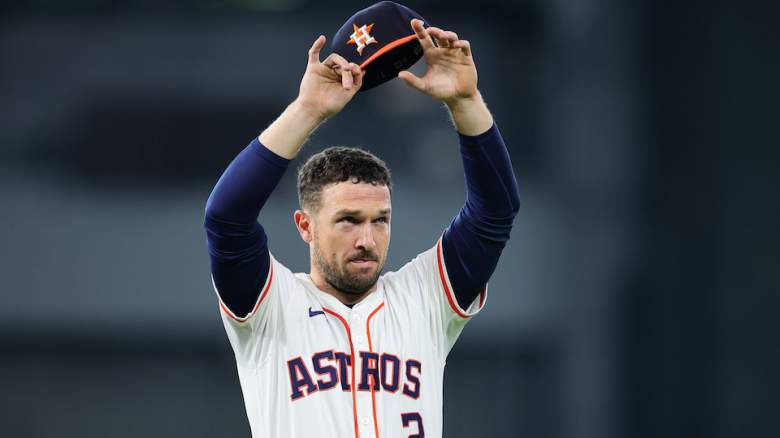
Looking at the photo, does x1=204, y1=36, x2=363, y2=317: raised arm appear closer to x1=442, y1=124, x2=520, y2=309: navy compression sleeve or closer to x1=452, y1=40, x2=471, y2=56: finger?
x1=452, y1=40, x2=471, y2=56: finger

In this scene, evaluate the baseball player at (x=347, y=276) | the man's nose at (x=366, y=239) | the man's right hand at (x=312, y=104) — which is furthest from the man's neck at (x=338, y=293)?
the man's right hand at (x=312, y=104)

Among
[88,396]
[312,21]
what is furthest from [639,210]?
[88,396]

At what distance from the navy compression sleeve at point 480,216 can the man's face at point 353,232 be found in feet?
0.62

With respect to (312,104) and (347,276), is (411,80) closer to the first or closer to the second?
(312,104)

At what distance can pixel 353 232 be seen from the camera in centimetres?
224

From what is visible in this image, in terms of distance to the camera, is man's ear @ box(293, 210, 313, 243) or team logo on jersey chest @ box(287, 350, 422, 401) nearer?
team logo on jersey chest @ box(287, 350, 422, 401)

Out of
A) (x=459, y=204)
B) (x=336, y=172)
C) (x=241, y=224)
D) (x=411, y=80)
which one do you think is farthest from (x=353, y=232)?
(x=459, y=204)

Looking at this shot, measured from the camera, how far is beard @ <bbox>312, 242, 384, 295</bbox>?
88.4 inches

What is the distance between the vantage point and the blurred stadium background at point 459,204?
17.2ft

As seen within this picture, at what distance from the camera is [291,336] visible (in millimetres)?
2211

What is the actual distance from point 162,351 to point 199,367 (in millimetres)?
231

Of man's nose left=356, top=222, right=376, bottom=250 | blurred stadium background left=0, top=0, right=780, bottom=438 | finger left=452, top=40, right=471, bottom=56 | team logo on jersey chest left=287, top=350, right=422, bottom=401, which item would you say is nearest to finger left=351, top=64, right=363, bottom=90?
finger left=452, top=40, right=471, bottom=56

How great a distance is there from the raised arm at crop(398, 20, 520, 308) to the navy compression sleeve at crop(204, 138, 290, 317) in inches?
14.5

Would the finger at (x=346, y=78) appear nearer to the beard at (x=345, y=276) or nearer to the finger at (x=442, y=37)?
the finger at (x=442, y=37)
